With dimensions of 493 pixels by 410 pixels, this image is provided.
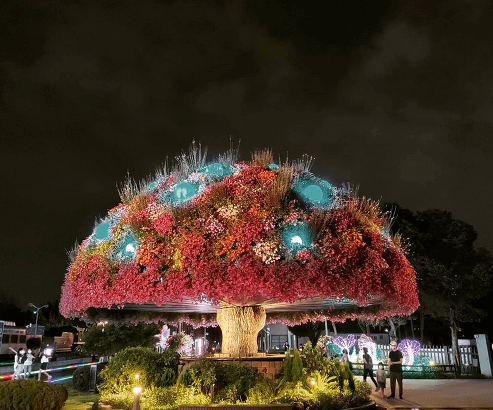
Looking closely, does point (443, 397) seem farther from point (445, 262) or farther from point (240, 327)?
point (445, 262)

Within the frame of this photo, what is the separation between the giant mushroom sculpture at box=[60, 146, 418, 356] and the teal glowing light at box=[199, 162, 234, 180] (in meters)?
0.04

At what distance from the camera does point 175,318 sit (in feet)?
56.9

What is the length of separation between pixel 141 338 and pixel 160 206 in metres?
17.9

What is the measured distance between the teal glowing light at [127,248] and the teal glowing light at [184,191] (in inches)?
56.3

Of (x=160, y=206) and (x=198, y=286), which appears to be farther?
(x=160, y=206)

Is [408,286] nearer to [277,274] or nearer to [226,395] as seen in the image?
[277,274]

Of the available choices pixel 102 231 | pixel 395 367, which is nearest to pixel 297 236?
pixel 102 231

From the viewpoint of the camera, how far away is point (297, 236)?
35.8 feet

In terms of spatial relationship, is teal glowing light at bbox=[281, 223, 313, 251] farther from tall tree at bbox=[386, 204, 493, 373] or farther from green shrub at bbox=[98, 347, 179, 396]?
tall tree at bbox=[386, 204, 493, 373]

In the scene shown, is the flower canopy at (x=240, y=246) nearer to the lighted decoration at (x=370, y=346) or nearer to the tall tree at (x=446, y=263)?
the lighted decoration at (x=370, y=346)

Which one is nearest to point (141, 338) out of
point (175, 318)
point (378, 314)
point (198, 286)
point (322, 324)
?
point (175, 318)

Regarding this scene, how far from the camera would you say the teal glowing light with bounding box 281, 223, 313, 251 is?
10.8 meters

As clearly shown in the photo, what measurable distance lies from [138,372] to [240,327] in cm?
281

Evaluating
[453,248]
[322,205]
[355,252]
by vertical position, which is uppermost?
[453,248]
